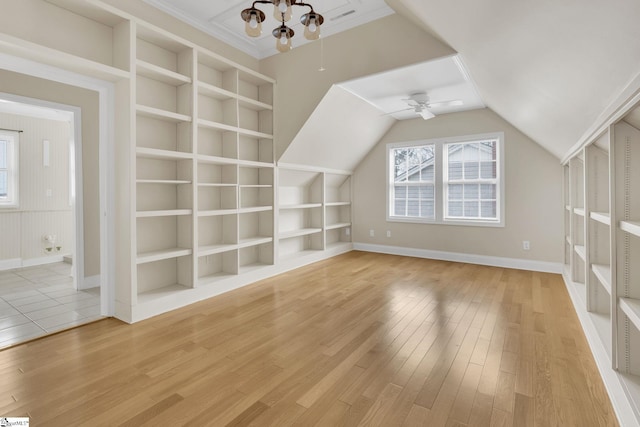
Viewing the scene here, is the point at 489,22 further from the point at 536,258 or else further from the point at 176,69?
the point at 536,258

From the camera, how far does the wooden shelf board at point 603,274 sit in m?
2.03

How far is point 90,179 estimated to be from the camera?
4.19 metres

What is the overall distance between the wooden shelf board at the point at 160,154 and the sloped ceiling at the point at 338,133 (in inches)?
61.2

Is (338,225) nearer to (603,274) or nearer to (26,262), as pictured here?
(603,274)

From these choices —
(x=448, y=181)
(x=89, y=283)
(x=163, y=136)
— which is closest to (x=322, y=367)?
(x=163, y=136)

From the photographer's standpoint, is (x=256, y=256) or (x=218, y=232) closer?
(x=218, y=232)

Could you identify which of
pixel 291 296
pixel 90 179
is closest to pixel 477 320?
pixel 291 296

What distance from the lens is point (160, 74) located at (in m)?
3.21

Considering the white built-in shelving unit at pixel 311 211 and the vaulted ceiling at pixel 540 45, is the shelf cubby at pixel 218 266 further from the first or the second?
the vaulted ceiling at pixel 540 45

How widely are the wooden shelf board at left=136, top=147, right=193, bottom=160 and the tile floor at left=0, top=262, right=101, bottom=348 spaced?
5.58 feet

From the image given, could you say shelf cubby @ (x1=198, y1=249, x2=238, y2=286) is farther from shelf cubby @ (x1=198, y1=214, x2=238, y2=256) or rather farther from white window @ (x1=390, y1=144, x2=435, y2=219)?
white window @ (x1=390, y1=144, x2=435, y2=219)

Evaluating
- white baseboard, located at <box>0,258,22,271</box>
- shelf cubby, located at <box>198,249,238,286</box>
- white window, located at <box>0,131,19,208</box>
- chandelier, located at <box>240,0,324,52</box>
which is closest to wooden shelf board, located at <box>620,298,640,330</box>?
chandelier, located at <box>240,0,324,52</box>

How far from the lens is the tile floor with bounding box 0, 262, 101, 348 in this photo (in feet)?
8.87

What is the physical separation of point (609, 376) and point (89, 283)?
5.37 metres
